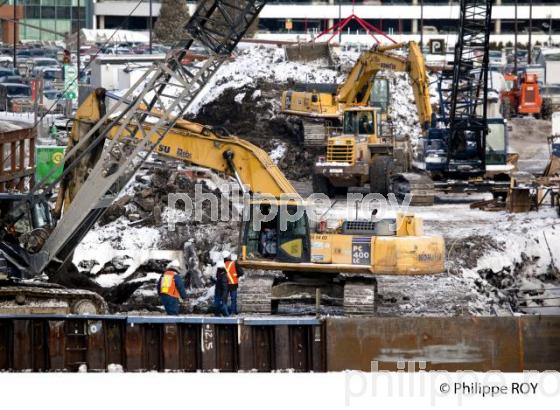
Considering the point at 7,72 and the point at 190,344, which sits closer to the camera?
the point at 190,344

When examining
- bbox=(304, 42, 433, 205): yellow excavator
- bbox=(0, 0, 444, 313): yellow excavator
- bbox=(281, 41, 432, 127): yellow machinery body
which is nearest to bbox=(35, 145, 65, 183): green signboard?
bbox=(304, 42, 433, 205): yellow excavator

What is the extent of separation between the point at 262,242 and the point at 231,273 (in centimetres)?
115

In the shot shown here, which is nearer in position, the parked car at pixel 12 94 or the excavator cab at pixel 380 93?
the excavator cab at pixel 380 93

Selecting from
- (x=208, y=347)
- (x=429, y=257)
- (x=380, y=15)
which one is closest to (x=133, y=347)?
(x=208, y=347)

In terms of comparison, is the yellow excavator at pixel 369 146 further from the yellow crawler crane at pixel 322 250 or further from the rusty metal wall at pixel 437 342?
the rusty metal wall at pixel 437 342

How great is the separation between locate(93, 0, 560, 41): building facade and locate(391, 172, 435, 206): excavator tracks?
70263 millimetres

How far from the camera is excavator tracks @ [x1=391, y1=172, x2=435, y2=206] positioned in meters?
39.7

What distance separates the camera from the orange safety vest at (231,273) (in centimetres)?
2588

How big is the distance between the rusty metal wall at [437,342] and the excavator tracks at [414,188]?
16481 mm

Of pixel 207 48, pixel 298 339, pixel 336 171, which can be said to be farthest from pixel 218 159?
pixel 336 171

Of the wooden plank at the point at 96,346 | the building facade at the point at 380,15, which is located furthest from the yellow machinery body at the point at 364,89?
the building facade at the point at 380,15

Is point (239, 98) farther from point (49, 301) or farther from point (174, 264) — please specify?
point (49, 301)

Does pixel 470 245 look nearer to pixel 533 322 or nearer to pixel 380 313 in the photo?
pixel 380 313

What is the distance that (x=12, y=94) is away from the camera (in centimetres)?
5925
